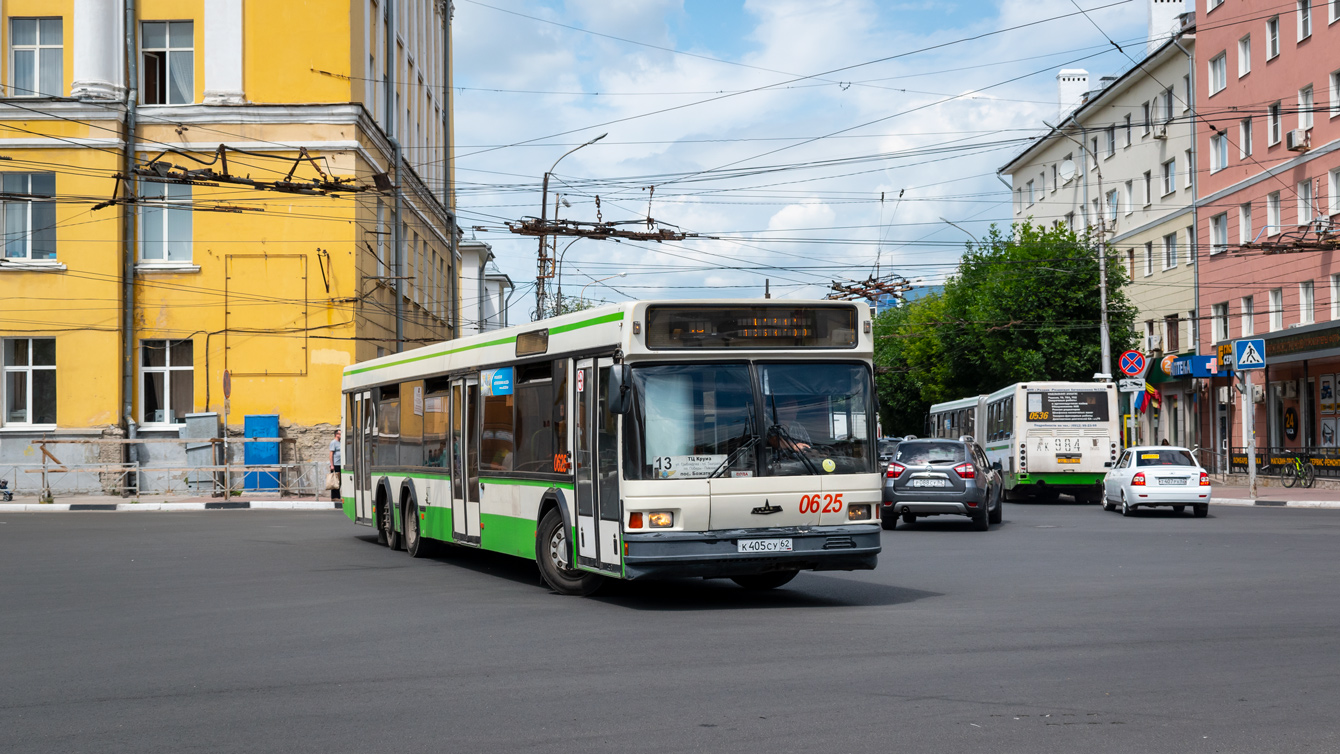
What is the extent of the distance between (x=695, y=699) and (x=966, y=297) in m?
54.9

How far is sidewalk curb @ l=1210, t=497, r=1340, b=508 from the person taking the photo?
3125cm

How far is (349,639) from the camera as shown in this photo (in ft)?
34.2

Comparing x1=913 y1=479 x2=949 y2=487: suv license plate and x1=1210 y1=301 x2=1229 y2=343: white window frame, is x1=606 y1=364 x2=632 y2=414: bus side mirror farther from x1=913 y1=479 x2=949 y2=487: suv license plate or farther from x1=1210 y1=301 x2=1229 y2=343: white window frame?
x1=1210 y1=301 x2=1229 y2=343: white window frame

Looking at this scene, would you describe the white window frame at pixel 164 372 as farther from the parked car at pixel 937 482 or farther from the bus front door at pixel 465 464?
the bus front door at pixel 465 464

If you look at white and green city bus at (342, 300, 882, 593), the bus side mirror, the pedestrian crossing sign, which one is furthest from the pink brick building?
the bus side mirror

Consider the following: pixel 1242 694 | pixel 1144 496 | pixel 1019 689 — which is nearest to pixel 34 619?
pixel 1019 689

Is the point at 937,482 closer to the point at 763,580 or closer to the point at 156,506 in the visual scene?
the point at 763,580

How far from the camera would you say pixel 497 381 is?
49.7ft

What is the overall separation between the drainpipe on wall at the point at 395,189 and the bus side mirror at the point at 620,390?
27.4 meters

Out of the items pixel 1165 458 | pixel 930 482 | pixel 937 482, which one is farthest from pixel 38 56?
pixel 1165 458

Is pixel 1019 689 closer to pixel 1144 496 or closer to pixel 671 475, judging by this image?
pixel 671 475

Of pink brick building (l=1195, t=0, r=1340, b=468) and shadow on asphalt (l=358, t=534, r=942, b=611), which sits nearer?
shadow on asphalt (l=358, t=534, r=942, b=611)

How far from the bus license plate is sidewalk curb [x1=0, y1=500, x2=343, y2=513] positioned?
21.9m

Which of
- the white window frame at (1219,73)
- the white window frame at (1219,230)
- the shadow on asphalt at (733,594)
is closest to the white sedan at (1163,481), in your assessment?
the shadow on asphalt at (733,594)
